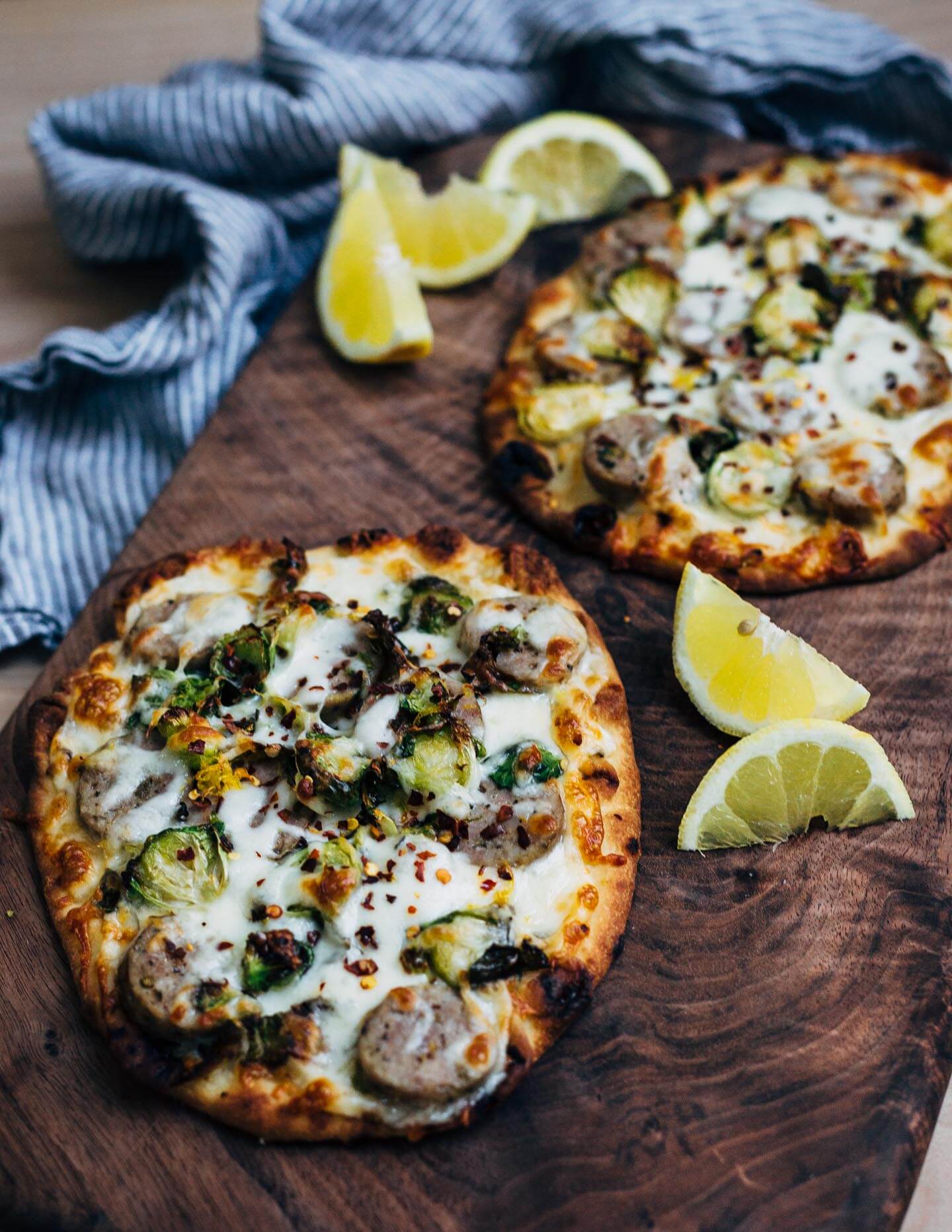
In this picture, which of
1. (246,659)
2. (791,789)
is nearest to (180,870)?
(246,659)

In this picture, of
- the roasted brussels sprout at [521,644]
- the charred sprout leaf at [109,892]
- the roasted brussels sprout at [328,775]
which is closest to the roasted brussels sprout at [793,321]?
the roasted brussels sprout at [521,644]

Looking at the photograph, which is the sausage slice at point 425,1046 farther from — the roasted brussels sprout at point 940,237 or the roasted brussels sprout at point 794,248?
the roasted brussels sprout at point 940,237

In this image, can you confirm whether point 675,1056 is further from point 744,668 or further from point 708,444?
point 708,444

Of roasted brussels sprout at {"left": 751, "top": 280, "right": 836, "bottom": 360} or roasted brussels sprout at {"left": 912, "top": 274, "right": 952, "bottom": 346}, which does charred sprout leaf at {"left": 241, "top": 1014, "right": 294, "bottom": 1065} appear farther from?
roasted brussels sprout at {"left": 912, "top": 274, "right": 952, "bottom": 346}

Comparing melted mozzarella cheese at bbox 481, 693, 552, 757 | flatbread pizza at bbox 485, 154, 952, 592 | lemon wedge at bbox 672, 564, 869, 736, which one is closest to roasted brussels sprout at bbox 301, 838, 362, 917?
melted mozzarella cheese at bbox 481, 693, 552, 757

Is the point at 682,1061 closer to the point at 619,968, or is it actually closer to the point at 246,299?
the point at 619,968
